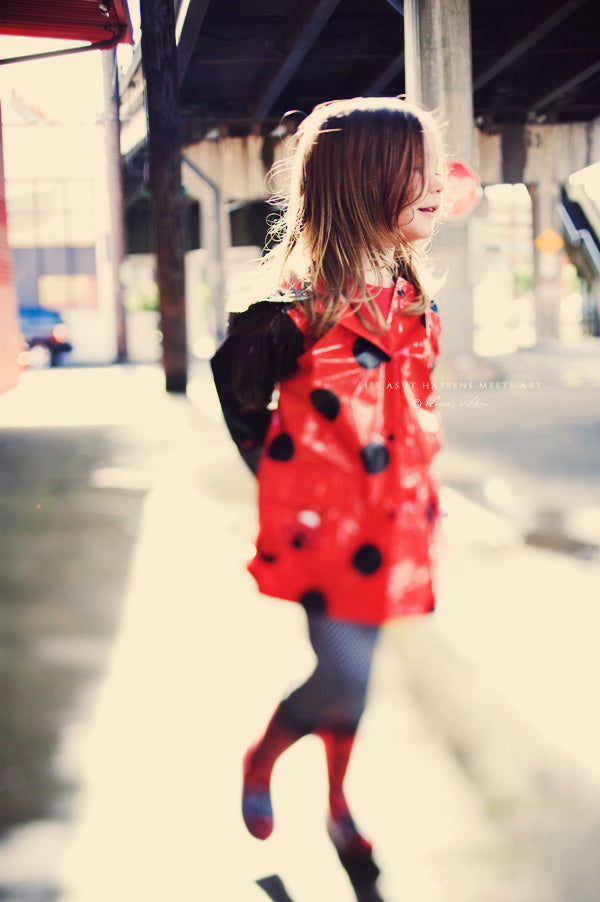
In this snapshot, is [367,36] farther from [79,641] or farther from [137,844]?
[137,844]

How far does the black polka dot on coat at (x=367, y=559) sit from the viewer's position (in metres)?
1.73

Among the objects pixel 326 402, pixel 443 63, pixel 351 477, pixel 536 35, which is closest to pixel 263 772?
pixel 351 477

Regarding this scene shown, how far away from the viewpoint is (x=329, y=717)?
1857 mm

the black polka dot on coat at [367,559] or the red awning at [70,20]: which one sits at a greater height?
the red awning at [70,20]

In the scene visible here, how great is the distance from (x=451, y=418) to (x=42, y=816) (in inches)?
339

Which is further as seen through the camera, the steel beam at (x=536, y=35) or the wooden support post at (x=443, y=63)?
the steel beam at (x=536, y=35)

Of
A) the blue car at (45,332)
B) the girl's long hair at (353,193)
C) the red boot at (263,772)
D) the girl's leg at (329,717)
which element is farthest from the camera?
the blue car at (45,332)

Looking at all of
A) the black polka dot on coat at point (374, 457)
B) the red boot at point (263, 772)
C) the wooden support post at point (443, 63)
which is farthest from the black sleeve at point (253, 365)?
the wooden support post at point (443, 63)

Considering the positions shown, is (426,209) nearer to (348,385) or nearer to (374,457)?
(348,385)

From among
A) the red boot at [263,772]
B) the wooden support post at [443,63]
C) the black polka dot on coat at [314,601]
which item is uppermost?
the wooden support post at [443,63]

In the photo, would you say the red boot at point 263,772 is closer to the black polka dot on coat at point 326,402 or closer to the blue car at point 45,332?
the black polka dot on coat at point 326,402

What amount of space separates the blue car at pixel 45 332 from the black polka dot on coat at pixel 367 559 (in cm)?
2433

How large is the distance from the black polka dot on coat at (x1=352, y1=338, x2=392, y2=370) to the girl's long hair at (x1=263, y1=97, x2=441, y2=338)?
4cm

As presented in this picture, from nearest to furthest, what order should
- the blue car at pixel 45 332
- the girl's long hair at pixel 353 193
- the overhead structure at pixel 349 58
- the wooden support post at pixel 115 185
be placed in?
1. the girl's long hair at pixel 353 193
2. the overhead structure at pixel 349 58
3. the wooden support post at pixel 115 185
4. the blue car at pixel 45 332
